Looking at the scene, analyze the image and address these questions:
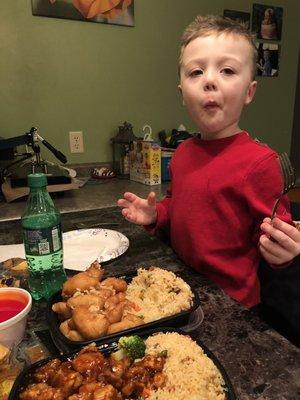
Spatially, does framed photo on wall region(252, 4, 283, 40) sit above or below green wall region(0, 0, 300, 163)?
above

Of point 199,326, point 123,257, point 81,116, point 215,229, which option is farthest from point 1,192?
point 199,326

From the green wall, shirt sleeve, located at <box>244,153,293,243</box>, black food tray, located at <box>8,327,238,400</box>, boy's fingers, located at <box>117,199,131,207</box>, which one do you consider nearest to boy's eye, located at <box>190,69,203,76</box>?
shirt sleeve, located at <box>244,153,293,243</box>

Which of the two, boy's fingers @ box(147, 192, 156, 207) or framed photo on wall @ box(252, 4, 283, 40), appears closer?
boy's fingers @ box(147, 192, 156, 207)

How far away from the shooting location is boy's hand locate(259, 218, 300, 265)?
668 mm

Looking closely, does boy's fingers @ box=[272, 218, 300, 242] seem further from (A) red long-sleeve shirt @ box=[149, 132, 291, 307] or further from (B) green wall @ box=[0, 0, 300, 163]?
(B) green wall @ box=[0, 0, 300, 163]

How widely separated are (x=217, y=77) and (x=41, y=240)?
1.83 ft

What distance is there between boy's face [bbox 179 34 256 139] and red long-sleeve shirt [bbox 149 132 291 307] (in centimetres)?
9

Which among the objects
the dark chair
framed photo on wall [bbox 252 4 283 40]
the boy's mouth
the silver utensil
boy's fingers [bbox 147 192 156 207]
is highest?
framed photo on wall [bbox 252 4 283 40]

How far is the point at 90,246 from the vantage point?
1004mm

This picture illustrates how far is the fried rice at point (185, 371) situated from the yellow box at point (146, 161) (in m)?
1.40

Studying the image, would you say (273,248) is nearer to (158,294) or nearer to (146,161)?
(158,294)

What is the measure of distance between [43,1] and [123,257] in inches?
60.5

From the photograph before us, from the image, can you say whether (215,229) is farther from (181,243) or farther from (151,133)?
(151,133)

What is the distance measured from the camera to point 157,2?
6.81 ft
